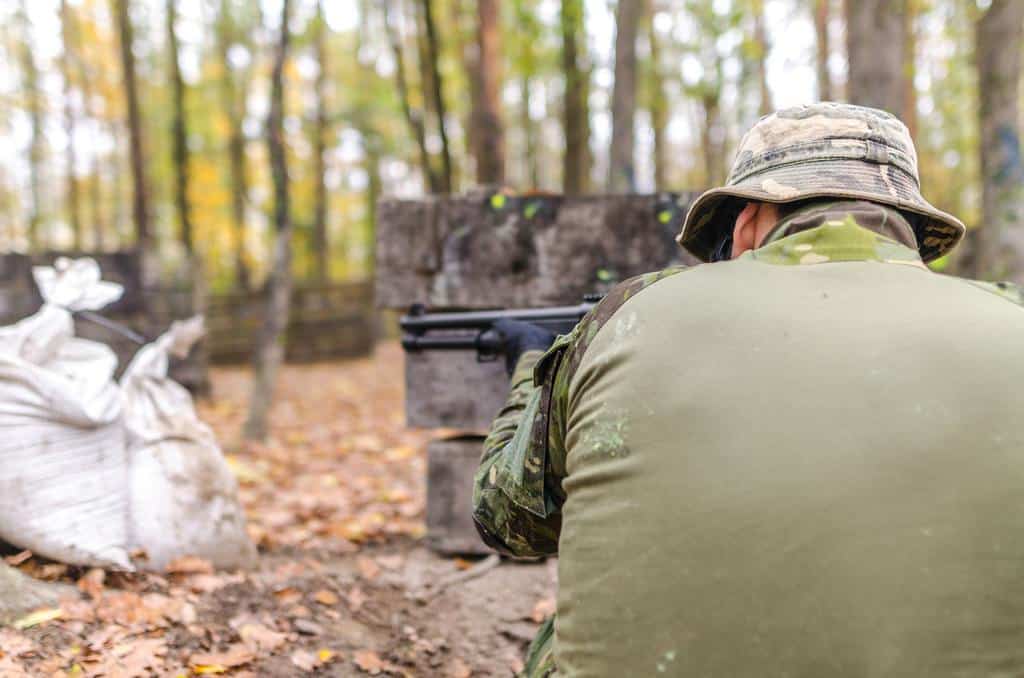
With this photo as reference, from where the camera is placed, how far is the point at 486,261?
3.16 m

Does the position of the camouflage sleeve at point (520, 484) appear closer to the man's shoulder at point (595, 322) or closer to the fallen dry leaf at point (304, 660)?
the man's shoulder at point (595, 322)

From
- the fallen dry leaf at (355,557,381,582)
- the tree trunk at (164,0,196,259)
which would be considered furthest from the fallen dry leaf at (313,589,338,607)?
the tree trunk at (164,0,196,259)

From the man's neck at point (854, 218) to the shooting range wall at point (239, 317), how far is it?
6382mm

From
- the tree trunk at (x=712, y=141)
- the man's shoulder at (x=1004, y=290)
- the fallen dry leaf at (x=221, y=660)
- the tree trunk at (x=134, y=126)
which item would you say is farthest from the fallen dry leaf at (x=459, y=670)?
the tree trunk at (x=712, y=141)

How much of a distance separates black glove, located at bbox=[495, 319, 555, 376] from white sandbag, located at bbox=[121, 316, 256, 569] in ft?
4.13

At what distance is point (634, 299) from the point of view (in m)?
1.39

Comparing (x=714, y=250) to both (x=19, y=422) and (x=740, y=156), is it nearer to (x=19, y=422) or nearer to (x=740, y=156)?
(x=740, y=156)

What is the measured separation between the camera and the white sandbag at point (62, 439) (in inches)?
98.0

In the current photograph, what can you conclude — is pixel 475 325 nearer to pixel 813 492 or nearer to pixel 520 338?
pixel 520 338

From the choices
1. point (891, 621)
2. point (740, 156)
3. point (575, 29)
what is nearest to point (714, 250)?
point (740, 156)

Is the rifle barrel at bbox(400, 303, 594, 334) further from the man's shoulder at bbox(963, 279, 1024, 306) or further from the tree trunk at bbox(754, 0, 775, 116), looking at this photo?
the tree trunk at bbox(754, 0, 775, 116)

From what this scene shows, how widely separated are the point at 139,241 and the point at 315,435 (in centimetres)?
428

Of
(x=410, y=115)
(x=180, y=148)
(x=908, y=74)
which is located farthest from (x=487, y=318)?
(x=180, y=148)

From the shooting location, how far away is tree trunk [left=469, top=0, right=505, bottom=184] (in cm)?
707
